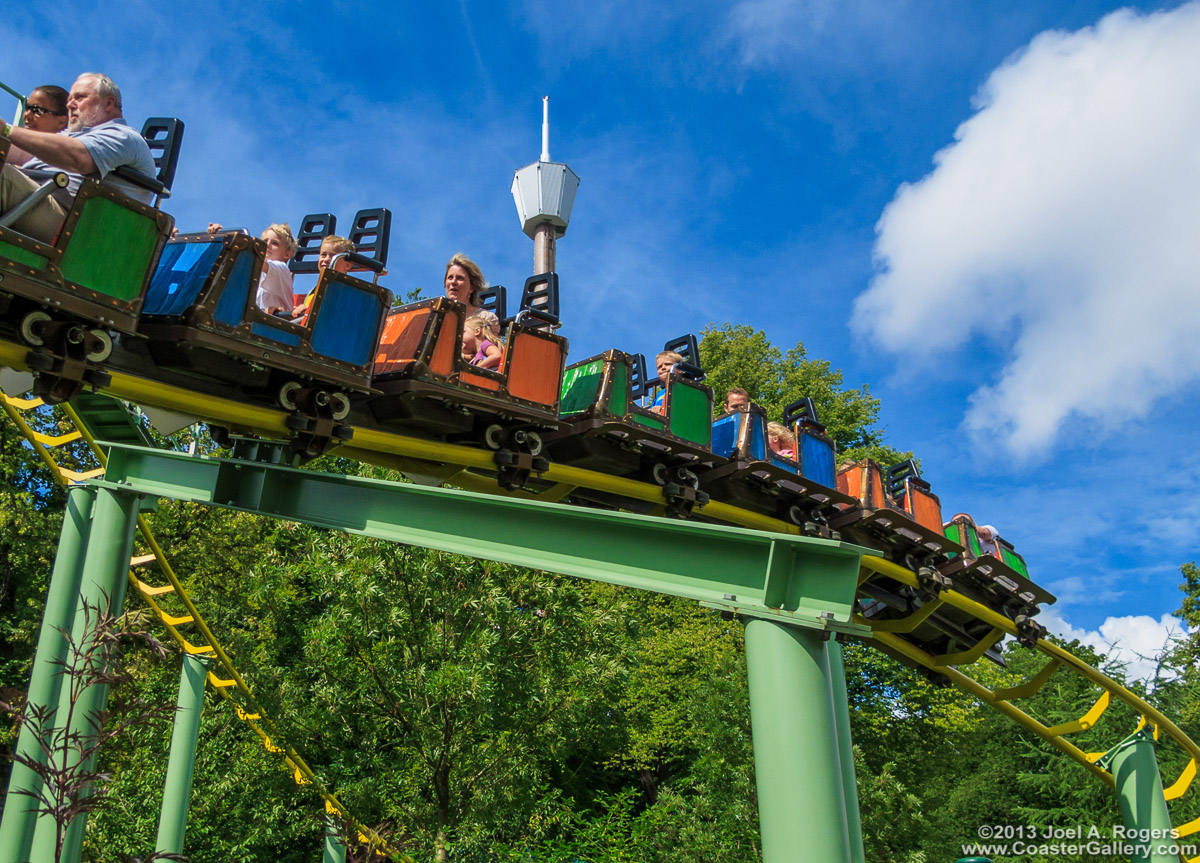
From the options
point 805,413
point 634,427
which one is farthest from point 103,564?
point 805,413

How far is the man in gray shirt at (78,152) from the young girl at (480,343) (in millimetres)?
2029

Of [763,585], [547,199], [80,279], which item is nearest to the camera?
[763,585]

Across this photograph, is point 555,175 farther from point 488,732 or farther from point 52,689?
point 52,689

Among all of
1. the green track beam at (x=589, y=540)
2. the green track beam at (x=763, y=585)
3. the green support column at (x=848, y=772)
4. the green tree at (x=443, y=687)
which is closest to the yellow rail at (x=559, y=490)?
the green track beam at (x=589, y=540)

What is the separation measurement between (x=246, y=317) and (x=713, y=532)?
2.45 meters

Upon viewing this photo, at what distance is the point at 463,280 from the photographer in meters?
5.88

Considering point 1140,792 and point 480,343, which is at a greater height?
point 480,343

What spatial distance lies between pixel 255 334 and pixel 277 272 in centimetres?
70

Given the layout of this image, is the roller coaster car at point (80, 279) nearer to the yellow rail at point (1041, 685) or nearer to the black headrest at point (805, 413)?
the black headrest at point (805, 413)

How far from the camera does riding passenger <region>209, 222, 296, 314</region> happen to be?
488cm

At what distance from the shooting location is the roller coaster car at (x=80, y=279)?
3.60 m

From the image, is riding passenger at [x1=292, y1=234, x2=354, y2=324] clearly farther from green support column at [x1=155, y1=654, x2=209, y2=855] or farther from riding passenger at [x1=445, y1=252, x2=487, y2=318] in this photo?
green support column at [x1=155, y1=654, x2=209, y2=855]

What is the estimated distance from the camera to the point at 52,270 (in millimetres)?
3652

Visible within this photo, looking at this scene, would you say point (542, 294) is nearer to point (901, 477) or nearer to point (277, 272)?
point (277, 272)
